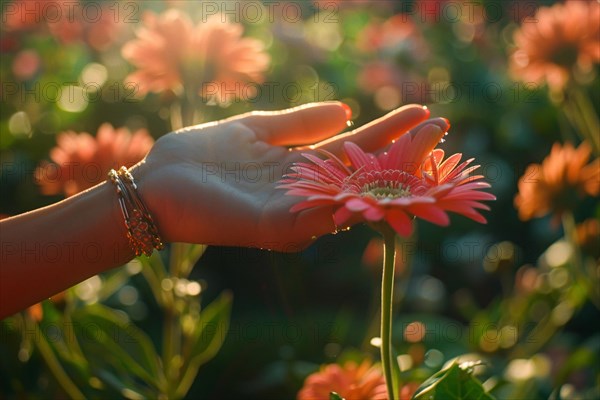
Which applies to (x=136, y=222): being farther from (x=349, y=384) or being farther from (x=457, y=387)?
(x=457, y=387)

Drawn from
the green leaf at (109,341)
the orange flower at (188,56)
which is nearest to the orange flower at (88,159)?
the orange flower at (188,56)

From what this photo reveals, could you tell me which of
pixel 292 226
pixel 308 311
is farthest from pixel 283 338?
pixel 292 226

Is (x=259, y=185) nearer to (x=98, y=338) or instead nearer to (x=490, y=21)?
(x=98, y=338)

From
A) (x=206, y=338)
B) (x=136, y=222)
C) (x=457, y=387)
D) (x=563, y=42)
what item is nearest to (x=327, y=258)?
(x=206, y=338)

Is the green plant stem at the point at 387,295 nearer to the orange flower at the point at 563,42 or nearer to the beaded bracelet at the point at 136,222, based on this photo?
the beaded bracelet at the point at 136,222

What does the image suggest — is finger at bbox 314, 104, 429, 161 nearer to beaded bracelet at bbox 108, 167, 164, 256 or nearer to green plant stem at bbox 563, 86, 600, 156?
beaded bracelet at bbox 108, 167, 164, 256

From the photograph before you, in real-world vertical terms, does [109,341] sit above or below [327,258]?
above
